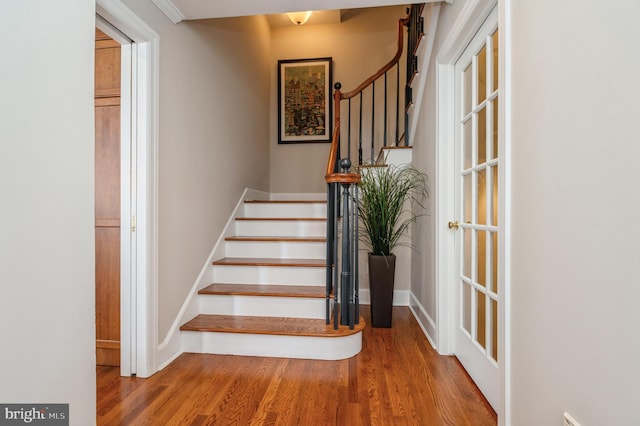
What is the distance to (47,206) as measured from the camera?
40.8 inches

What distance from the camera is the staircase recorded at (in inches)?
83.4

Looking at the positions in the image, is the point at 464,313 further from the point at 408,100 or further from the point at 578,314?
the point at 408,100

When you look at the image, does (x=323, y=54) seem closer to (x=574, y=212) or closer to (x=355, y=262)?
(x=355, y=262)

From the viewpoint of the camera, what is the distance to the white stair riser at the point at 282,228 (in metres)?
3.15

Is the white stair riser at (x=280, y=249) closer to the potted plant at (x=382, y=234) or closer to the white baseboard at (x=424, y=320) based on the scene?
the potted plant at (x=382, y=234)

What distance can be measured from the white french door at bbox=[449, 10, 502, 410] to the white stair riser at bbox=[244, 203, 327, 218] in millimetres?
1515

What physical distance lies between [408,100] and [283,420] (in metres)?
3.01

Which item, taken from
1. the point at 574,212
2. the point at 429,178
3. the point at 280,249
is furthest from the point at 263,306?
the point at 574,212

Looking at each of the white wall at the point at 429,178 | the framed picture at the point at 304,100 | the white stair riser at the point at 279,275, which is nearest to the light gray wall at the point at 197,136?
the white stair riser at the point at 279,275

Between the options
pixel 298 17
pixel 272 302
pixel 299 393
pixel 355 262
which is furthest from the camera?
pixel 298 17

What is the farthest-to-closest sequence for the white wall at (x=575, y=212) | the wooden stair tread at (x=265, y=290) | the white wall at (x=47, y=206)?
the wooden stair tread at (x=265, y=290)
the white wall at (x=47, y=206)
the white wall at (x=575, y=212)

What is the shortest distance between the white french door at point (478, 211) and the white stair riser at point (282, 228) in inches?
52.4

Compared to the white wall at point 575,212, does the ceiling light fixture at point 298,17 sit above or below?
above

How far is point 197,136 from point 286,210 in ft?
4.07
